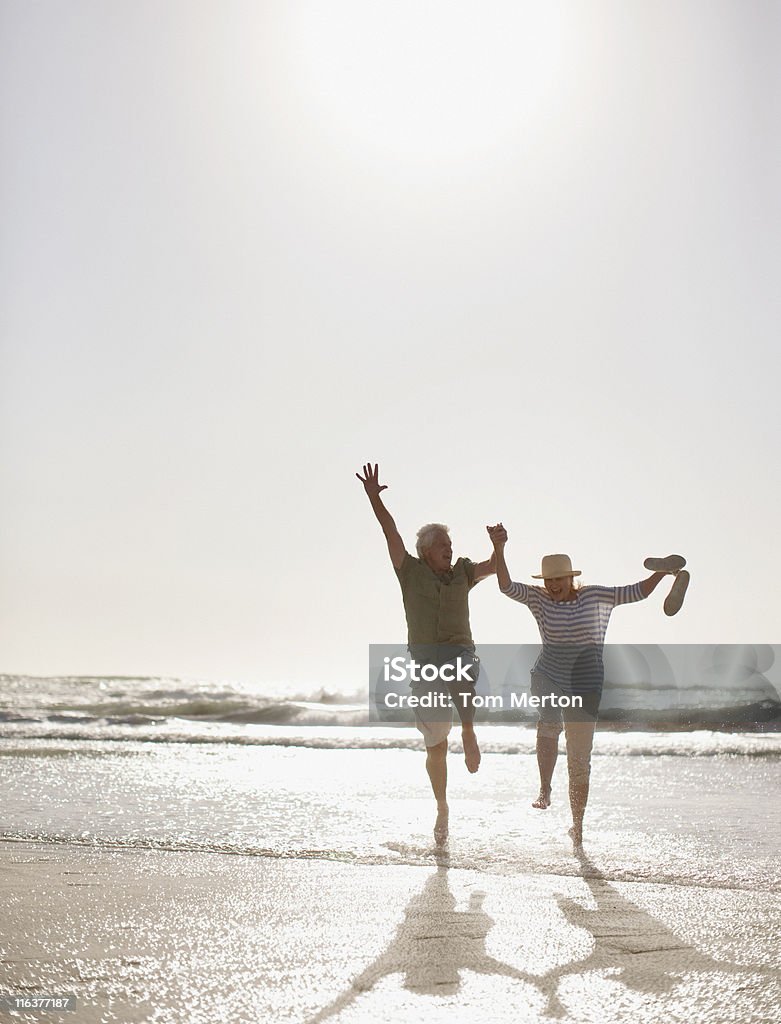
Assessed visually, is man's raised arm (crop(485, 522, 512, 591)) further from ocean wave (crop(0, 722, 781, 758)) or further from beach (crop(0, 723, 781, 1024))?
ocean wave (crop(0, 722, 781, 758))

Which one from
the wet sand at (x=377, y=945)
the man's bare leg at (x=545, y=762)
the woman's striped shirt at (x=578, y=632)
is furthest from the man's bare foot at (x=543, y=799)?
the wet sand at (x=377, y=945)

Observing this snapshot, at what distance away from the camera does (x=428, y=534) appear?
6574 mm

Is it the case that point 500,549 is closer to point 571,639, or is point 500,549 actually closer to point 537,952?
point 571,639

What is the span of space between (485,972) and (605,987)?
41 centimetres

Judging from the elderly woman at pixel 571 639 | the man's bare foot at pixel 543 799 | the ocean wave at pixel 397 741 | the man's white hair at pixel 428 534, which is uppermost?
the man's white hair at pixel 428 534

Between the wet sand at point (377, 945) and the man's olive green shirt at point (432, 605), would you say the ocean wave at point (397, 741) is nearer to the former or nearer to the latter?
the man's olive green shirt at point (432, 605)

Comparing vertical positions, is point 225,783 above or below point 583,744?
below

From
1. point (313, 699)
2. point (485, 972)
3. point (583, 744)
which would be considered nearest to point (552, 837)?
point (583, 744)

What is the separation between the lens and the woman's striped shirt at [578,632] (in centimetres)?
645

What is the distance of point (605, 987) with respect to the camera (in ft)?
10.8

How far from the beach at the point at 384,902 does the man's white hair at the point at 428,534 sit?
187cm

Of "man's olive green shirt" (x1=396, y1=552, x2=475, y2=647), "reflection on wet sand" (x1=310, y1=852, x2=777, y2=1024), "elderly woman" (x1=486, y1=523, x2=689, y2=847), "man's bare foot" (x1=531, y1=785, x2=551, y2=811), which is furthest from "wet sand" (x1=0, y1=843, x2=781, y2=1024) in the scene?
"man's olive green shirt" (x1=396, y1=552, x2=475, y2=647)

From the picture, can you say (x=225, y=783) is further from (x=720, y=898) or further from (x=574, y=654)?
(x=720, y=898)

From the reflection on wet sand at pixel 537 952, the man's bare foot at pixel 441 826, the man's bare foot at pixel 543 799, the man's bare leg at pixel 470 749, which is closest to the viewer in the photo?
the reflection on wet sand at pixel 537 952
